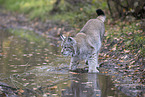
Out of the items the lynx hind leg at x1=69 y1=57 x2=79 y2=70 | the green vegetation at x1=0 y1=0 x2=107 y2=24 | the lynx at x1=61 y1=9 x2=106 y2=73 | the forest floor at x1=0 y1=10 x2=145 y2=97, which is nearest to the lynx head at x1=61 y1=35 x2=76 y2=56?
the lynx at x1=61 y1=9 x2=106 y2=73

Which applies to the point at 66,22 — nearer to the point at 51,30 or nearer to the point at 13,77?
the point at 51,30

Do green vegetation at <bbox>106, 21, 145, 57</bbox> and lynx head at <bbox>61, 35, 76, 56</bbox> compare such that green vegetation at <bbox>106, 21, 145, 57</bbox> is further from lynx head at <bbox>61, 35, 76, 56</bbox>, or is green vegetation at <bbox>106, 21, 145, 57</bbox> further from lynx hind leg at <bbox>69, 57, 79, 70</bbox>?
lynx head at <bbox>61, 35, 76, 56</bbox>

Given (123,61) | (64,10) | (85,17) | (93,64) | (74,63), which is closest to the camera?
(93,64)

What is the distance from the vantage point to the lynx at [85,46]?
7.26m

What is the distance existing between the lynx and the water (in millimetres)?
395

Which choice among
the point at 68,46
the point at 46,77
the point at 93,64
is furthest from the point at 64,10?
the point at 46,77

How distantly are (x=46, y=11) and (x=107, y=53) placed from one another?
1092 centimetres

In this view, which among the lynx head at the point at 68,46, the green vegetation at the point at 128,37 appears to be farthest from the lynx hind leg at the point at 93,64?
the green vegetation at the point at 128,37

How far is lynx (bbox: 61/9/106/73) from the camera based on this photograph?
23.8 ft

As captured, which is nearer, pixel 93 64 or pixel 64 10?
pixel 93 64

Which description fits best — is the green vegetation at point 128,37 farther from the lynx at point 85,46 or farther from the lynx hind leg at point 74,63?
the lynx hind leg at point 74,63

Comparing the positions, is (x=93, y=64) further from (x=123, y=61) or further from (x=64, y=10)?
(x=64, y=10)

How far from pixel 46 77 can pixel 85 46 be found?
1.51 m

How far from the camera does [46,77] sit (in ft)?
23.4
